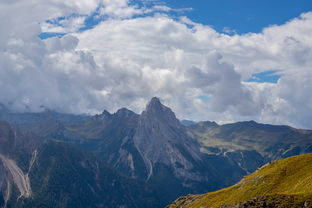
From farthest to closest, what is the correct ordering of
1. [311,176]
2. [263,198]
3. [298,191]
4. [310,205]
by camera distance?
[311,176] → [298,191] → [263,198] → [310,205]

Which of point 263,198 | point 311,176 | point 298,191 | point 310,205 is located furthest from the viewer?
point 311,176

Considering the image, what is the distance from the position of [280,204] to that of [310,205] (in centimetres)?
1067

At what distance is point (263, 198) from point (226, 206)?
28.9 m

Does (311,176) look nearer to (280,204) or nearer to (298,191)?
(298,191)

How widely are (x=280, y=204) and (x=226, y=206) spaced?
120 ft

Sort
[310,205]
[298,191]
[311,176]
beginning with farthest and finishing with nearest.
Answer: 1. [311,176]
2. [298,191]
3. [310,205]

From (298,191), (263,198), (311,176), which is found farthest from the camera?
(311,176)

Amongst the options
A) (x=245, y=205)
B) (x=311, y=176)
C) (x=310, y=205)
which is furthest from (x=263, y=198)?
(x=311, y=176)

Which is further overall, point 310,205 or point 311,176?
point 311,176

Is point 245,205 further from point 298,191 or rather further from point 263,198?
point 298,191

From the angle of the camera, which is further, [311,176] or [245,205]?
[311,176]

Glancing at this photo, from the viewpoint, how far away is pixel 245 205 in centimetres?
16625

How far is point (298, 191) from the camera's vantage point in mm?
179250

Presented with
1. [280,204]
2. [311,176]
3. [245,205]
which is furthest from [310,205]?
[311,176]
